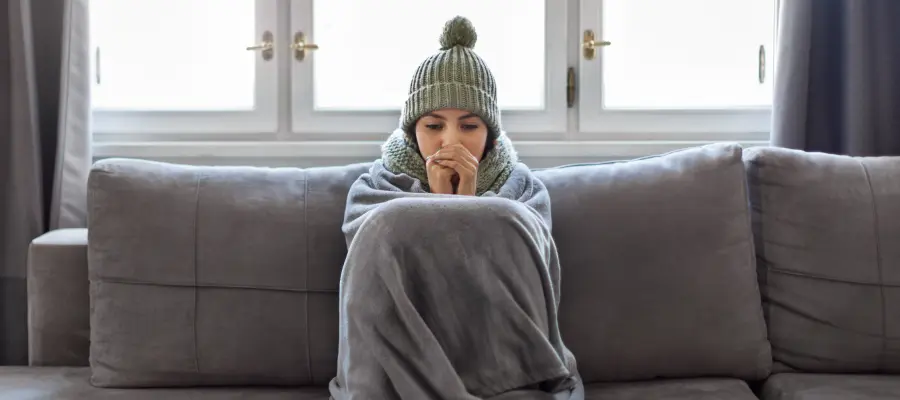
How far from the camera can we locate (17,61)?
2004 millimetres

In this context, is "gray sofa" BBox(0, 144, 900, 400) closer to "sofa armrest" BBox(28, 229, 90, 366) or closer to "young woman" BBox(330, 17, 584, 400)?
"sofa armrest" BBox(28, 229, 90, 366)

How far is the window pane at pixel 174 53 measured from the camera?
229 centimetres

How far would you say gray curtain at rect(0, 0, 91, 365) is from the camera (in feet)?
6.57

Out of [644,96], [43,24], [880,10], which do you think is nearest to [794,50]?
[880,10]

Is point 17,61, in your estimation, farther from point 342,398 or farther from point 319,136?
point 342,398

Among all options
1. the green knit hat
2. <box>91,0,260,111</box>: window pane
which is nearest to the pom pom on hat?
the green knit hat

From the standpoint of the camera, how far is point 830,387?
1601mm

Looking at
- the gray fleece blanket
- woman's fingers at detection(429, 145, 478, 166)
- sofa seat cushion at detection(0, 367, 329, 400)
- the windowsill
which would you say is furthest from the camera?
the windowsill

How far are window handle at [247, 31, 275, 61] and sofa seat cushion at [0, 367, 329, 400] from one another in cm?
94

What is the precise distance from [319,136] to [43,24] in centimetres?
71

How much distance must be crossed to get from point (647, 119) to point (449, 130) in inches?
30.9

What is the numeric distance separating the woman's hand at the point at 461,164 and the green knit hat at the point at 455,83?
3.7 inches

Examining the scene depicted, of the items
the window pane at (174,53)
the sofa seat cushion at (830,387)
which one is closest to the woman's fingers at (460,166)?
the sofa seat cushion at (830,387)

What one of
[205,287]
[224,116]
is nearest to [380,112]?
[224,116]
